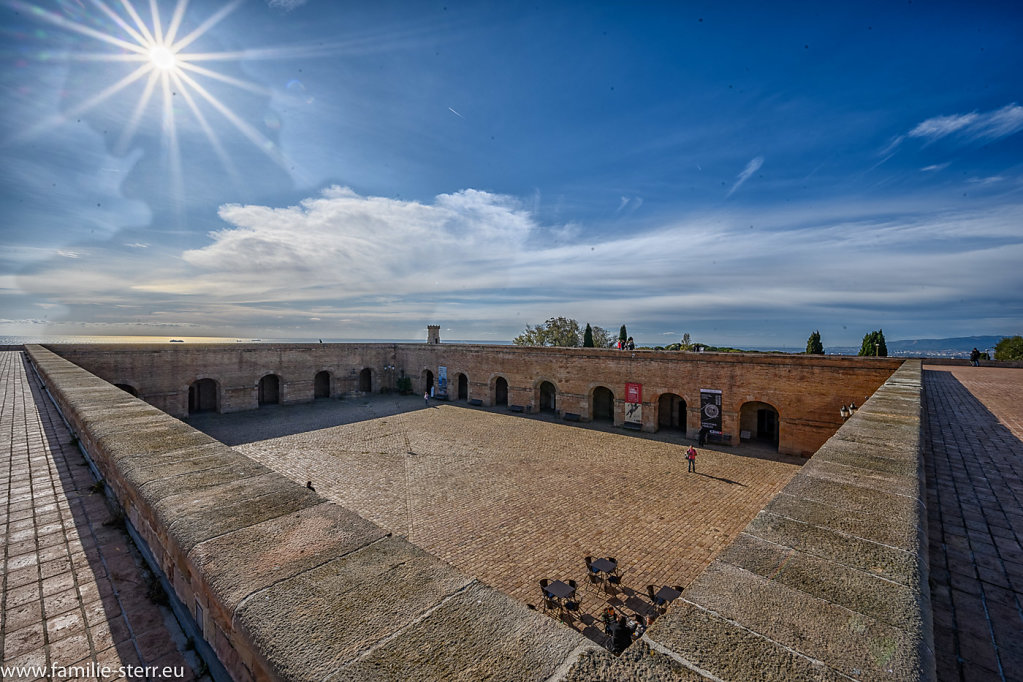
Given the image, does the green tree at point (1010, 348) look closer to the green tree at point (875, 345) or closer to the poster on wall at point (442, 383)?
the green tree at point (875, 345)

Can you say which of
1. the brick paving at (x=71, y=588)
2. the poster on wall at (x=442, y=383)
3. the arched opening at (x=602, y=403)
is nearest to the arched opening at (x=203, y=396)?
the poster on wall at (x=442, y=383)

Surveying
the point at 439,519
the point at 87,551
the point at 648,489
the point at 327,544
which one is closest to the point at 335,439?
the point at 439,519

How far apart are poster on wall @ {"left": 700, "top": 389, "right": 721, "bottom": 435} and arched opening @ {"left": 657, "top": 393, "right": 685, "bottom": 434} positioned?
2.56 m

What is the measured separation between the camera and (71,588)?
8.21ft

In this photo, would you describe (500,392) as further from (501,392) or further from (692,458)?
(692,458)

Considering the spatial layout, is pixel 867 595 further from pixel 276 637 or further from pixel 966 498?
pixel 966 498

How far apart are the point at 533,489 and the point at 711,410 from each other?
9951mm

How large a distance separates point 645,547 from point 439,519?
4960mm

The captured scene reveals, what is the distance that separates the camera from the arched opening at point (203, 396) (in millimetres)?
24234

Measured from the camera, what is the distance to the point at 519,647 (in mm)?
1318

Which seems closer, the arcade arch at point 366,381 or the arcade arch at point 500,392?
the arcade arch at point 500,392

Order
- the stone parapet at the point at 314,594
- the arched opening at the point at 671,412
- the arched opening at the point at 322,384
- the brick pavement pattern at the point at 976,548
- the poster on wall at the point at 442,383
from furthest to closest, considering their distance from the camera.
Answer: the arched opening at the point at 322,384 → the poster on wall at the point at 442,383 → the arched opening at the point at 671,412 → the brick pavement pattern at the point at 976,548 → the stone parapet at the point at 314,594

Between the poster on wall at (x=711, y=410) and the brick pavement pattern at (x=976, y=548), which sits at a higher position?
the brick pavement pattern at (x=976, y=548)

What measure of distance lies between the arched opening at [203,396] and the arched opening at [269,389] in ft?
8.20
